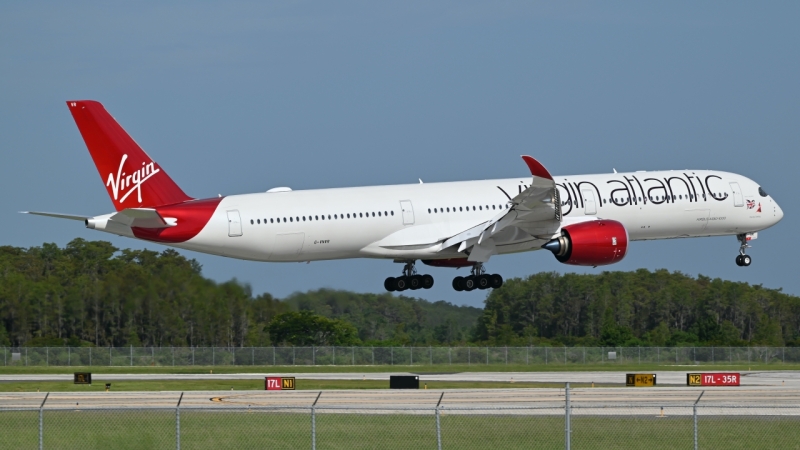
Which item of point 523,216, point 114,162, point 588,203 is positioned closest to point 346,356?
point 588,203

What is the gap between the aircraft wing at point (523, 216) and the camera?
4956 cm

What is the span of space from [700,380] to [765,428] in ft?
45.7

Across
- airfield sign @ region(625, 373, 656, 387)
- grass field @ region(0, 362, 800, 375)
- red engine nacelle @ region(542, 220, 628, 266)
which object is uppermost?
red engine nacelle @ region(542, 220, 628, 266)

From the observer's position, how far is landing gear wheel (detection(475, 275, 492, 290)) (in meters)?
56.0

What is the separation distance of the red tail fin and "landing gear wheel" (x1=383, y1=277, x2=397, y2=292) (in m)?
11.8

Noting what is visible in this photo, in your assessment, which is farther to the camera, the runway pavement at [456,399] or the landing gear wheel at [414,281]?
the landing gear wheel at [414,281]

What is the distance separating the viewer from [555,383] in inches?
1953

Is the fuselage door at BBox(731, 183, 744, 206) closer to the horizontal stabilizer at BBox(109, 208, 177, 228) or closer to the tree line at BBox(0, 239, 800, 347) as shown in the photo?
the tree line at BBox(0, 239, 800, 347)

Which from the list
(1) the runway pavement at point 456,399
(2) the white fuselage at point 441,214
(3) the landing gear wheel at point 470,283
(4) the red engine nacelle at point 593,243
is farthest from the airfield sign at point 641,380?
(3) the landing gear wheel at point 470,283

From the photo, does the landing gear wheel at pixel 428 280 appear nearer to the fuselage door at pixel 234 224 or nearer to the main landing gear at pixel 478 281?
the main landing gear at pixel 478 281

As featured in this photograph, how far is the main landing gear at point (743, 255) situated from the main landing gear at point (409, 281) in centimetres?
1622

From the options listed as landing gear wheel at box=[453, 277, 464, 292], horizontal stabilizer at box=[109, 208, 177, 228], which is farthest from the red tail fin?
landing gear wheel at box=[453, 277, 464, 292]

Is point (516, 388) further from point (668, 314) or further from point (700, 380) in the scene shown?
point (668, 314)

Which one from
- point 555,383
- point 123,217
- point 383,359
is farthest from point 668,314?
point 123,217
